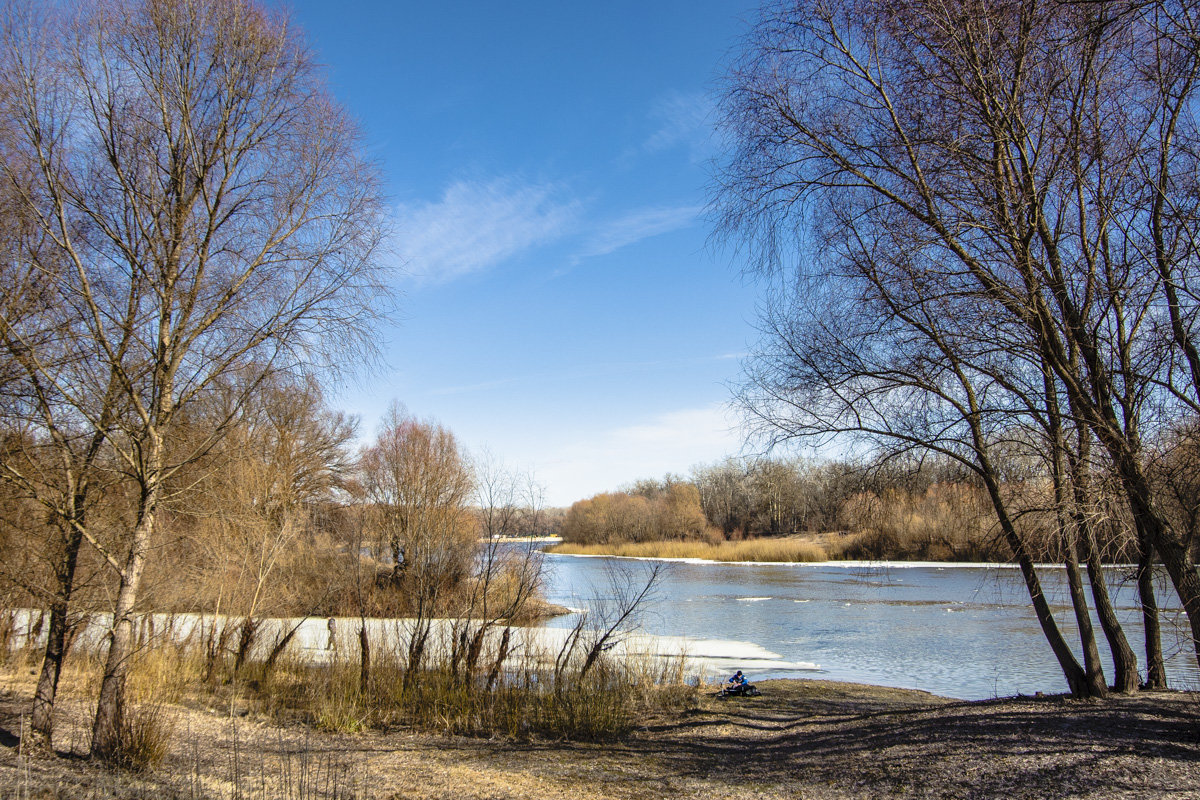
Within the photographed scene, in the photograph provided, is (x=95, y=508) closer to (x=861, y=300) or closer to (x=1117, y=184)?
(x=861, y=300)

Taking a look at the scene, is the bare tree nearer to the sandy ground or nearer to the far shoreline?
the sandy ground

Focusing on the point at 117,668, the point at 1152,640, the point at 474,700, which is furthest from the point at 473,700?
the point at 1152,640

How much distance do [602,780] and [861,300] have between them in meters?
5.70

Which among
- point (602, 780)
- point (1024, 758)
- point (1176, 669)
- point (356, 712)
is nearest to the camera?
point (1024, 758)

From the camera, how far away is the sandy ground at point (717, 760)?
5531 millimetres

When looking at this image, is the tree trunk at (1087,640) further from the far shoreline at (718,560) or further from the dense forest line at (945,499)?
the far shoreline at (718,560)

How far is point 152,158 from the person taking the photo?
6.57m

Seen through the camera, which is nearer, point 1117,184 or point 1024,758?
point 1024,758

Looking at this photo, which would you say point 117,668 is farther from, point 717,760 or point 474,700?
point 717,760

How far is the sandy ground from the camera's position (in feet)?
18.1

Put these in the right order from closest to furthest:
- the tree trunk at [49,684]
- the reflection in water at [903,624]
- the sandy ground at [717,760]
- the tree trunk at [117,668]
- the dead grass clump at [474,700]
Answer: the sandy ground at [717,760] → the tree trunk at [117,668] → the tree trunk at [49,684] → the dead grass clump at [474,700] → the reflection in water at [903,624]

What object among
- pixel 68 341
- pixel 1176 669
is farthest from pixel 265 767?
pixel 1176 669

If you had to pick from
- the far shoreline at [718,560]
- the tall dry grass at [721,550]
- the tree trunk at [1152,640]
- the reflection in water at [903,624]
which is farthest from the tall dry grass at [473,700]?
the tall dry grass at [721,550]

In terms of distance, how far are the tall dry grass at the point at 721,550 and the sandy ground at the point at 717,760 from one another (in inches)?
1510
